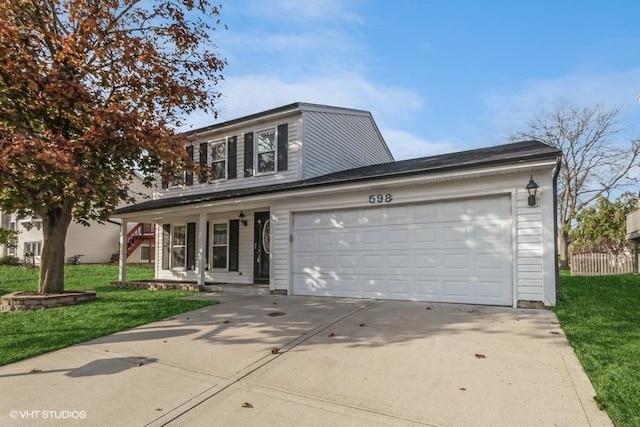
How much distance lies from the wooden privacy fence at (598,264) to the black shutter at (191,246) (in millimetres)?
16322

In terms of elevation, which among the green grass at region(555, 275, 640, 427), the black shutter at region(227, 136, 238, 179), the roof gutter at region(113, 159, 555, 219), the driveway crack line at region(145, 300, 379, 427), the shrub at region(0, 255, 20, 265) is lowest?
the shrub at region(0, 255, 20, 265)

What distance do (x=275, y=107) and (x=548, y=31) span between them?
29.8 feet

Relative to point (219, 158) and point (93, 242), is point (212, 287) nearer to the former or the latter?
point (219, 158)

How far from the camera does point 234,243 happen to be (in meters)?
13.3

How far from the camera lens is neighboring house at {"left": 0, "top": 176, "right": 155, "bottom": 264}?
25.3m

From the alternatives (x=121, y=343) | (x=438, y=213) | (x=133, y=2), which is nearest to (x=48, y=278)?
(x=121, y=343)

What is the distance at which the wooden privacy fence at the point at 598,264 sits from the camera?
58.0 feet

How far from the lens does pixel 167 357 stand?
500cm

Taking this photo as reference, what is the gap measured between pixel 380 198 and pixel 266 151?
5.14 m

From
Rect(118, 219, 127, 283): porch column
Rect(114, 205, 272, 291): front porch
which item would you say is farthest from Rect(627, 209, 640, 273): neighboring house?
Rect(118, 219, 127, 283): porch column

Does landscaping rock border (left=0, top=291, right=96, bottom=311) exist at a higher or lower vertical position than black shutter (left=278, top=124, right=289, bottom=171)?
lower

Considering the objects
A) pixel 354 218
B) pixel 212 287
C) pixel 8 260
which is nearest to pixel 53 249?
pixel 212 287

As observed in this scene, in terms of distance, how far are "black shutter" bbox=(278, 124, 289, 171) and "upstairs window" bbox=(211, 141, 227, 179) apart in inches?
92.5

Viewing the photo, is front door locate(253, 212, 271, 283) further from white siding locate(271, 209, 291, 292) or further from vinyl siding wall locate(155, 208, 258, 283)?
white siding locate(271, 209, 291, 292)
